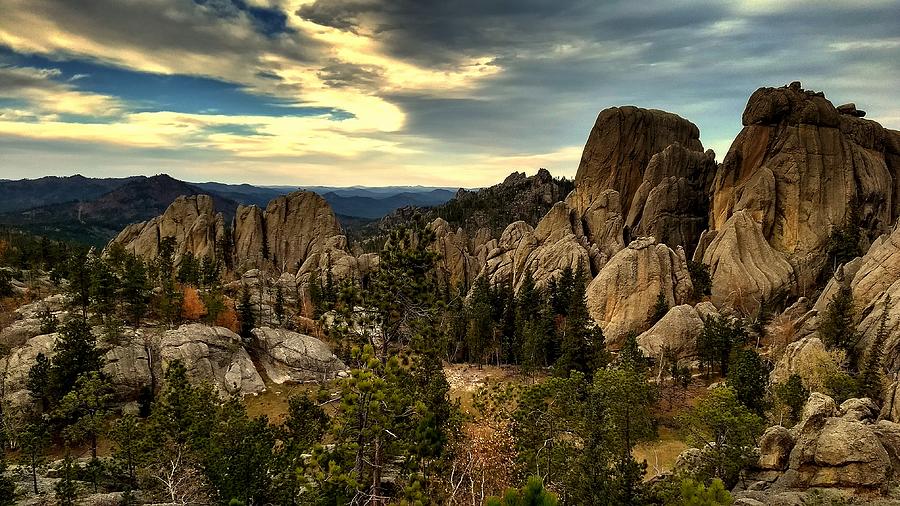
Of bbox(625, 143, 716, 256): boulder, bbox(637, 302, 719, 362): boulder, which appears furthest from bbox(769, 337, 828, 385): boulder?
bbox(625, 143, 716, 256): boulder

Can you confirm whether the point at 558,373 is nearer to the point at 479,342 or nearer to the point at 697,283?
the point at 479,342

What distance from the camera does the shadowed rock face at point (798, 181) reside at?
8512 cm

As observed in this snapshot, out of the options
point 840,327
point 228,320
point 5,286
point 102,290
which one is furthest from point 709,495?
point 5,286

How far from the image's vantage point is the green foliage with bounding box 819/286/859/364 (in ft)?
164

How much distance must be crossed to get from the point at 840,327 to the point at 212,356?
74.0 meters

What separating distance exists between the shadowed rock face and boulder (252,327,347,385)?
63.2 metres

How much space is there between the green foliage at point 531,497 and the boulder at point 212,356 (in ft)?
183

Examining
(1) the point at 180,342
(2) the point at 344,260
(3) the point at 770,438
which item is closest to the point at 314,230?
(2) the point at 344,260

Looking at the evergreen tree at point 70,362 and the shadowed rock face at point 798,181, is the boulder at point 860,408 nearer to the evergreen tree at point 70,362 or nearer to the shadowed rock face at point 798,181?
the shadowed rock face at point 798,181

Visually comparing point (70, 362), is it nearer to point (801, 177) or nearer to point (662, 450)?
point (662, 450)

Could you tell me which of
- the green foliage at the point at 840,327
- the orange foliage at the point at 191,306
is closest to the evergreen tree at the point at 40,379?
the orange foliage at the point at 191,306

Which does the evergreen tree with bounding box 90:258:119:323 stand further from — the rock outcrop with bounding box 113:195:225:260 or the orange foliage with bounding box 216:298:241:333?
the rock outcrop with bounding box 113:195:225:260

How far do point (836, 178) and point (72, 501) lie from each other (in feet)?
376

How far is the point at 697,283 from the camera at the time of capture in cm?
7969
